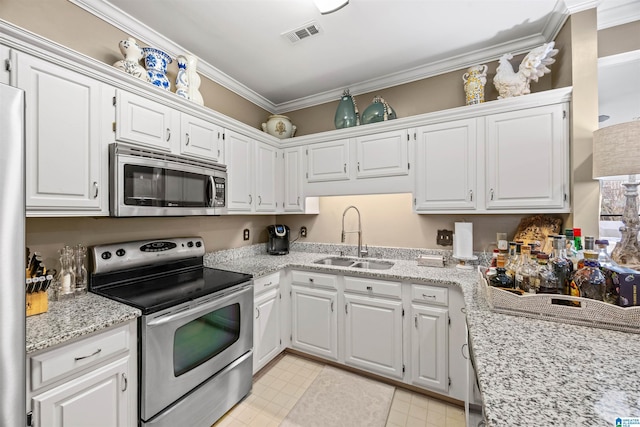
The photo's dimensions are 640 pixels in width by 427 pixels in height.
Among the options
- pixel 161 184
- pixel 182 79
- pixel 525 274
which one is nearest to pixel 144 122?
pixel 161 184

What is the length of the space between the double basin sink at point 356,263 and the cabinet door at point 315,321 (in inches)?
14.1

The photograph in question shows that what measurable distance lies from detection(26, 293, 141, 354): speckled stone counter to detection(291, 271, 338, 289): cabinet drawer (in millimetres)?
1301

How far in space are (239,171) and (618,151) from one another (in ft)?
8.26

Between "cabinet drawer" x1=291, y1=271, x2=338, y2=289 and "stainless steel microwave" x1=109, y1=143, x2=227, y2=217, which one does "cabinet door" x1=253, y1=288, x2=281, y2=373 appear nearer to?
"cabinet drawer" x1=291, y1=271, x2=338, y2=289

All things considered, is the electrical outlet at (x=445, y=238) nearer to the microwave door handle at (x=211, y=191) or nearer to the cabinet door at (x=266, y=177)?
the cabinet door at (x=266, y=177)

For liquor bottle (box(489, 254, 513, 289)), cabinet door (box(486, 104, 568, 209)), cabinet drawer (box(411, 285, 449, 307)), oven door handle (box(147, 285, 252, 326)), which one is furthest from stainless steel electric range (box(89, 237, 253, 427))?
cabinet door (box(486, 104, 568, 209))

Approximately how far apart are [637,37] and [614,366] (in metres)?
2.26

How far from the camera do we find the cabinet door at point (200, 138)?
1.92 metres

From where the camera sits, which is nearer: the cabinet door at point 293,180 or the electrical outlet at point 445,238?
the electrical outlet at point 445,238

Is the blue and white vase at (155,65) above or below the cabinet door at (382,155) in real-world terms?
above

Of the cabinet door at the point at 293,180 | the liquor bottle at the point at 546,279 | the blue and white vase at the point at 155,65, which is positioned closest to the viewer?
the liquor bottle at the point at 546,279

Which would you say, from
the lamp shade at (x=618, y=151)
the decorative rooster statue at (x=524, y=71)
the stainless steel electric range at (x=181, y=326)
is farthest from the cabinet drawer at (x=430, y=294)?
the decorative rooster statue at (x=524, y=71)

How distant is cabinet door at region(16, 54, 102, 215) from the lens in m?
1.22

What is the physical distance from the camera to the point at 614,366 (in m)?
0.76
